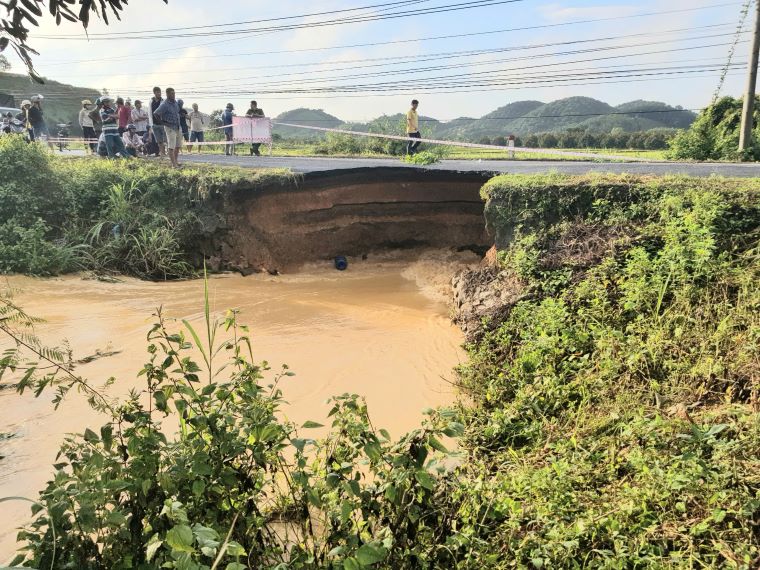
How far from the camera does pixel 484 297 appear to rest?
641 cm

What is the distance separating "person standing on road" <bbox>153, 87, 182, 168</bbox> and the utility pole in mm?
14243

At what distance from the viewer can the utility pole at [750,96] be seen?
1440cm

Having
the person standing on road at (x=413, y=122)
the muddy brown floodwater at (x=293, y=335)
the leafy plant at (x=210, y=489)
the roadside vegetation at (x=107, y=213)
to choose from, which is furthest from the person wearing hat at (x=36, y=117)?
the leafy plant at (x=210, y=489)

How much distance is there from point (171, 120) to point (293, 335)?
6.45m

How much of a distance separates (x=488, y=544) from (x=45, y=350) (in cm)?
244

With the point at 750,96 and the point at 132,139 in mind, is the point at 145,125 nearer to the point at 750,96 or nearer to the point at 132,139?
the point at 132,139

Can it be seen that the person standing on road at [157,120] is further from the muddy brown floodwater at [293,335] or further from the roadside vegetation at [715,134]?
the roadside vegetation at [715,134]

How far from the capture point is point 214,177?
33.6 feet

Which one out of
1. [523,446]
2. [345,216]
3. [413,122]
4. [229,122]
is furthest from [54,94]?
[523,446]

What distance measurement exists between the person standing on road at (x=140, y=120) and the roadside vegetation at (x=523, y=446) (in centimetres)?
938

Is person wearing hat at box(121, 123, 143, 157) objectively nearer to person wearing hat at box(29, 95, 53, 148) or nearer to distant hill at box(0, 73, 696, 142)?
person wearing hat at box(29, 95, 53, 148)

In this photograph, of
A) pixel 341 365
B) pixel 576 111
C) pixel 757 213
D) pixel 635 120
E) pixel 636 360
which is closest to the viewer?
pixel 636 360

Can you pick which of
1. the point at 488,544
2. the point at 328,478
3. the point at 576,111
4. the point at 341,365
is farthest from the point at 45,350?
the point at 576,111

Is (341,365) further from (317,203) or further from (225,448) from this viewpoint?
(317,203)
